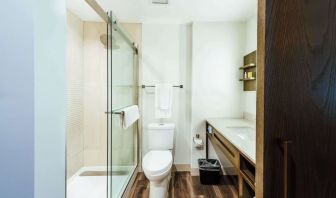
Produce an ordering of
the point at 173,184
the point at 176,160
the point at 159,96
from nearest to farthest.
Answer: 1. the point at 173,184
2. the point at 159,96
3. the point at 176,160

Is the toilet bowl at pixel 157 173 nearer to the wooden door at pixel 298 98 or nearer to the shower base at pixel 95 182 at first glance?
the shower base at pixel 95 182

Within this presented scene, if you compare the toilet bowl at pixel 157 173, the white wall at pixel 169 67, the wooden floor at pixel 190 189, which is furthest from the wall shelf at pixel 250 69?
the toilet bowl at pixel 157 173

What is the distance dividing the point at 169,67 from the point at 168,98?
0.48 metres

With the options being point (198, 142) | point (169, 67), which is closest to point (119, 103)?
point (169, 67)

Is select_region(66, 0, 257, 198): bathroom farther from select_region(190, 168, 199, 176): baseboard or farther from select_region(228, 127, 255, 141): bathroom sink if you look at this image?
select_region(228, 127, 255, 141): bathroom sink

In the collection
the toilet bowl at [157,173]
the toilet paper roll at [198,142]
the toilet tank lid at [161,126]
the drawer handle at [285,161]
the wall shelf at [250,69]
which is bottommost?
the toilet bowl at [157,173]

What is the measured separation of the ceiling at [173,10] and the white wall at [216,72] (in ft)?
0.59

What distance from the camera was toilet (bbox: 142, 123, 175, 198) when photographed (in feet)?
6.79

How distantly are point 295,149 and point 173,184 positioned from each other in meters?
2.15

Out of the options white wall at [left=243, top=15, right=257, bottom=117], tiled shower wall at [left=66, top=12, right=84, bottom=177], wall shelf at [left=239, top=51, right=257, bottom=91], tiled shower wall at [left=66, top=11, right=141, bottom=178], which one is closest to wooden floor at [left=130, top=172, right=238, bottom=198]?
tiled shower wall at [left=66, top=11, right=141, bottom=178]

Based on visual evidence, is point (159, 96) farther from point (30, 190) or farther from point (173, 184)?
point (30, 190)

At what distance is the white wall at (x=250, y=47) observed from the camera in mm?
2570

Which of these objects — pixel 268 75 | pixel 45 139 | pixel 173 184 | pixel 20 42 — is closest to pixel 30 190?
pixel 45 139

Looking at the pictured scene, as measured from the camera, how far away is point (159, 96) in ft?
9.11
